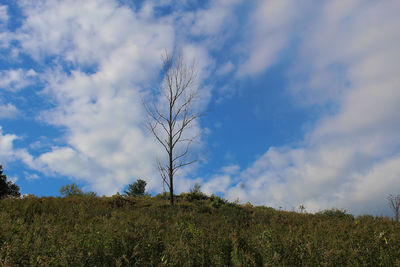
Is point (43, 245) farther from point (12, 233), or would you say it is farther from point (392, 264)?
point (392, 264)

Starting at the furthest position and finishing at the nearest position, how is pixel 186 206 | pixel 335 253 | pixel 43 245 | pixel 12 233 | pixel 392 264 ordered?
pixel 186 206 → pixel 12 233 → pixel 43 245 → pixel 392 264 → pixel 335 253

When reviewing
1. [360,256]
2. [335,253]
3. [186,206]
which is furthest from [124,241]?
[186,206]

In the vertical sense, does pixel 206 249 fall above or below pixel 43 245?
below

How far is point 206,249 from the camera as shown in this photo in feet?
16.6

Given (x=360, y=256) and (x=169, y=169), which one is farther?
(x=169, y=169)

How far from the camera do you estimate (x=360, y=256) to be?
16.7ft

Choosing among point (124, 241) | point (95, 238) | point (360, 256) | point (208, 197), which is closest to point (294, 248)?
point (360, 256)

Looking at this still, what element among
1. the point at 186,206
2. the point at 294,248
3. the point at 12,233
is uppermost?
the point at 186,206

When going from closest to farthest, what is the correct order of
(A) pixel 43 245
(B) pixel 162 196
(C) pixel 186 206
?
(A) pixel 43 245 → (C) pixel 186 206 → (B) pixel 162 196

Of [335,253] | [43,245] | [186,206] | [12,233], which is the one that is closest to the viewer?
[335,253]

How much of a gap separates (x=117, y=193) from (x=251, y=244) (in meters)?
13.3

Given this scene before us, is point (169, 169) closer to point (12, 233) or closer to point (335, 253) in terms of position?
point (12, 233)

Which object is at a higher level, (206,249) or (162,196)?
(162,196)

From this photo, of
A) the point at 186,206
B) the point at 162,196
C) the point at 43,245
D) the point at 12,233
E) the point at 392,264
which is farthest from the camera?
the point at 162,196
